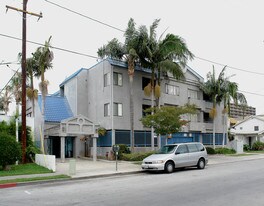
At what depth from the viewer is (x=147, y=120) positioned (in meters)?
26.0

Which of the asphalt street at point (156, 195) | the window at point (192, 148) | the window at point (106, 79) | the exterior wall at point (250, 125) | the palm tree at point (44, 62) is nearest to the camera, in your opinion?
the asphalt street at point (156, 195)

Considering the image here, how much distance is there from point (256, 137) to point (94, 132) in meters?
37.2

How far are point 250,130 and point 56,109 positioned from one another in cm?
4005

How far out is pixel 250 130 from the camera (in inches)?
2432

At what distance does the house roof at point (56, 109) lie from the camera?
109ft

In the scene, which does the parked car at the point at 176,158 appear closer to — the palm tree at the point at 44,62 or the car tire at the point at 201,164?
the car tire at the point at 201,164

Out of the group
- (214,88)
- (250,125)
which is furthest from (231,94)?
(250,125)

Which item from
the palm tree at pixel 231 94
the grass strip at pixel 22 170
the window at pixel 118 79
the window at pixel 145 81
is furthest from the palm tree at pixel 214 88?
the grass strip at pixel 22 170

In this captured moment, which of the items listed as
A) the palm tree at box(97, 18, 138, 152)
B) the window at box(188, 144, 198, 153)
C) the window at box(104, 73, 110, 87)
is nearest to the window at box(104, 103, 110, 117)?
the window at box(104, 73, 110, 87)

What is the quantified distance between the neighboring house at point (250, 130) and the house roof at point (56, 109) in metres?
31.7

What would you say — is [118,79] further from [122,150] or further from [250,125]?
[250,125]

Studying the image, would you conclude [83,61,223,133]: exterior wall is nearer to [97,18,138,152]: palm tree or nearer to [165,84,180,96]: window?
[165,84,180,96]: window

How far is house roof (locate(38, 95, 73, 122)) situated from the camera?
33.1m

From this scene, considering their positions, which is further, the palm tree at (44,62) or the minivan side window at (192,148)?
the palm tree at (44,62)
